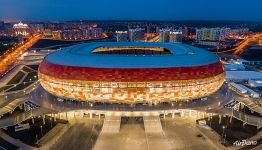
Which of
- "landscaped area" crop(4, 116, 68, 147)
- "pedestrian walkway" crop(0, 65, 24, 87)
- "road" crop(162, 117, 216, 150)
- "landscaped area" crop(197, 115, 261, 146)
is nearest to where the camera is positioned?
"road" crop(162, 117, 216, 150)

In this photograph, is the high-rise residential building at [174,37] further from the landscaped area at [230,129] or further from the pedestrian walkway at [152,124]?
the pedestrian walkway at [152,124]

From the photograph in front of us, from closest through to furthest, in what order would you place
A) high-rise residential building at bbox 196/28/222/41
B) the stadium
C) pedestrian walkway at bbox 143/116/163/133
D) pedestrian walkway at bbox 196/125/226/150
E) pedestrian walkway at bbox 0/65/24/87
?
pedestrian walkway at bbox 196/125/226/150 → pedestrian walkway at bbox 143/116/163/133 → the stadium → pedestrian walkway at bbox 0/65/24/87 → high-rise residential building at bbox 196/28/222/41

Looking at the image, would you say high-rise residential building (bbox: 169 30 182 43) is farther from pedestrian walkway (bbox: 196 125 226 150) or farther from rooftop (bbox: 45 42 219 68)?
pedestrian walkway (bbox: 196 125 226 150)

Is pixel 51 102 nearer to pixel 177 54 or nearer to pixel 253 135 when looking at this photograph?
pixel 177 54

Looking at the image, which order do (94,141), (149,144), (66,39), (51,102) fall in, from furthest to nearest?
(66,39)
(51,102)
(94,141)
(149,144)

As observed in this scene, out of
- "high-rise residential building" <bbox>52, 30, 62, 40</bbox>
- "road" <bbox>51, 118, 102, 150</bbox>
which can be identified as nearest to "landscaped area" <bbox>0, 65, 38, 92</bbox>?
"road" <bbox>51, 118, 102, 150</bbox>

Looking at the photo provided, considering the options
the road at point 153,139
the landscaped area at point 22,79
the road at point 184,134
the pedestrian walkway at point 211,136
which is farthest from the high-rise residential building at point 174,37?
the pedestrian walkway at point 211,136

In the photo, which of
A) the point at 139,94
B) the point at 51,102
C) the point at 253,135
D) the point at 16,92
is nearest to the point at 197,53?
the point at 139,94

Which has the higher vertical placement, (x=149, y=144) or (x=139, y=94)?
(x=139, y=94)
